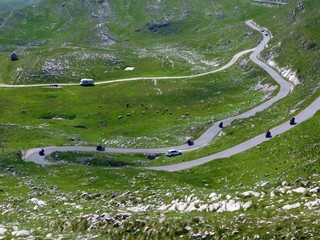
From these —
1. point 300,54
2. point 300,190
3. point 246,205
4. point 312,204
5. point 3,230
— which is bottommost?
point 312,204

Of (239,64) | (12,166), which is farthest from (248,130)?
(239,64)

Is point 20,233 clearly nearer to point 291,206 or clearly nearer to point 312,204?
point 291,206

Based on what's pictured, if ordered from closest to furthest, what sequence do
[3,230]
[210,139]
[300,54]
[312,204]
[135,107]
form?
[312,204], [3,230], [210,139], [135,107], [300,54]

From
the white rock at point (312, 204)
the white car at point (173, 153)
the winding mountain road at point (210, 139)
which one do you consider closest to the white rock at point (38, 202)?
the winding mountain road at point (210, 139)

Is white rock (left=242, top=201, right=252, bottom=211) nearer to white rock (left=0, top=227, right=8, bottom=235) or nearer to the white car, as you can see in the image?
white rock (left=0, top=227, right=8, bottom=235)

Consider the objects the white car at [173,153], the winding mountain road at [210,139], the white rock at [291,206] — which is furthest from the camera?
the white car at [173,153]

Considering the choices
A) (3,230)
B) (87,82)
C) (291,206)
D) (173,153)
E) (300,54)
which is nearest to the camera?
(291,206)

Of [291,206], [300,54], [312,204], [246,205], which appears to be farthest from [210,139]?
[312,204]

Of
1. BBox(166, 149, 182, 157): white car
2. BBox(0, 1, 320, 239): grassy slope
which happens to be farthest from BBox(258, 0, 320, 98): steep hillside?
BBox(166, 149, 182, 157): white car

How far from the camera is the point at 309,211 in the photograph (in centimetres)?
3512

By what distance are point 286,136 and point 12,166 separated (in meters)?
46.4

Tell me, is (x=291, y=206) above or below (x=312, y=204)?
above

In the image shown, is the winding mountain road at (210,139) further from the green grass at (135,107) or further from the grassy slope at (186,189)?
the green grass at (135,107)

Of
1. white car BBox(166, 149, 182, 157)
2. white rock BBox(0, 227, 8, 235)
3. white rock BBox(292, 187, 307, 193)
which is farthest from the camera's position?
white car BBox(166, 149, 182, 157)
